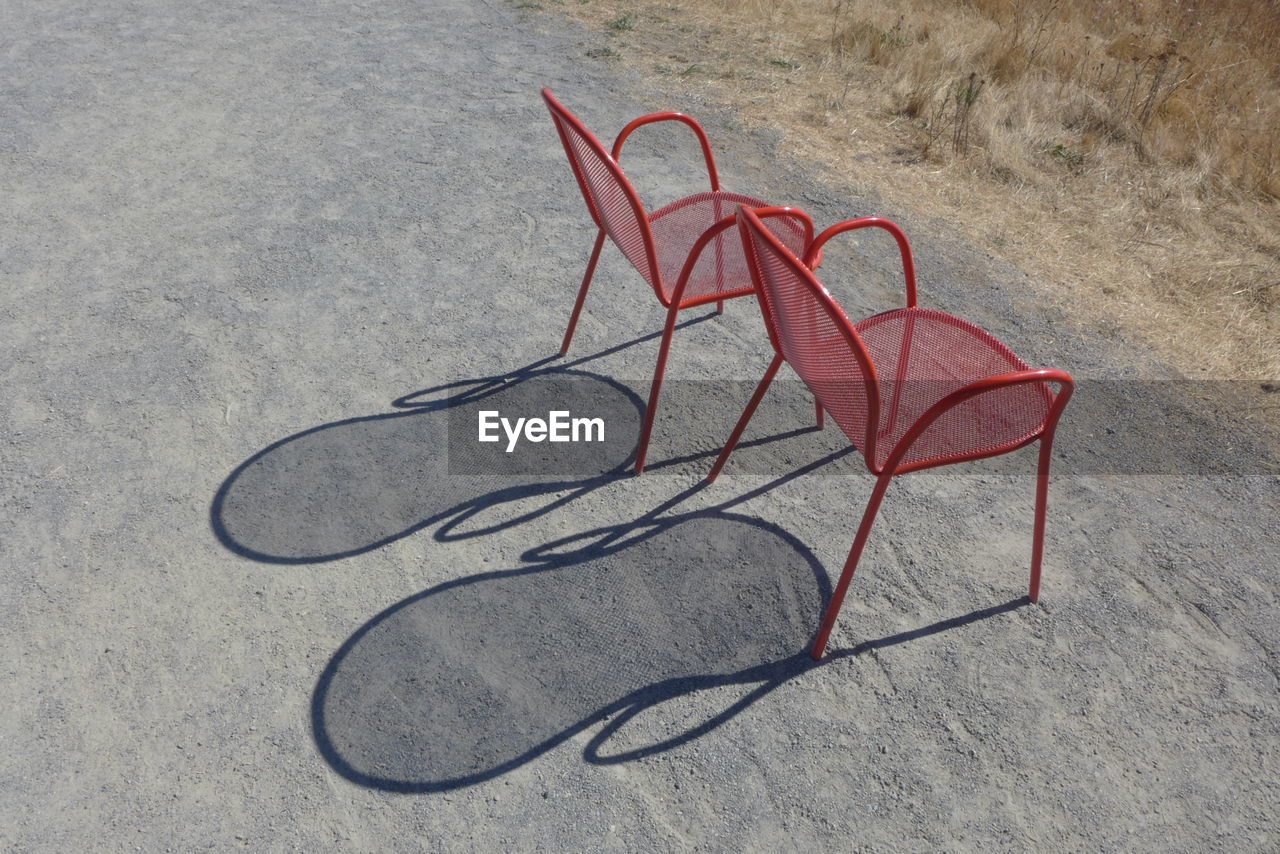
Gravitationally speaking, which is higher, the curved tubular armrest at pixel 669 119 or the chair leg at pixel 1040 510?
the curved tubular armrest at pixel 669 119

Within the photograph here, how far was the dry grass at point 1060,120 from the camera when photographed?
16.4 ft

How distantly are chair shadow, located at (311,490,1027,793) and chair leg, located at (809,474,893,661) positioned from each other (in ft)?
0.16

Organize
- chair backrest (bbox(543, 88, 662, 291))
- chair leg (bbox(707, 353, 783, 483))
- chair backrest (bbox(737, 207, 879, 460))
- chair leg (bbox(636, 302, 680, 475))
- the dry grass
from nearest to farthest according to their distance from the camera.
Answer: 1. chair backrest (bbox(737, 207, 879, 460))
2. chair backrest (bbox(543, 88, 662, 291))
3. chair leg (bbox(636, 302, 680, 475))
4. chair leg (bbox(707, 353, 783, 483))
5. the dry grass

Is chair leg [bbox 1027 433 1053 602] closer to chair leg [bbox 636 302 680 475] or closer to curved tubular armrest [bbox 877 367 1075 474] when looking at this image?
curved tubular armrest [bbox 877 367 1075 474]

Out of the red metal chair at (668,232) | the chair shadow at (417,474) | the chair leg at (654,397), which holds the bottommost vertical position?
the chair shadow at (417,474)

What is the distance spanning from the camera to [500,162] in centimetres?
573

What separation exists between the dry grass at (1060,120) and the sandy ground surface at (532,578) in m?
0.50

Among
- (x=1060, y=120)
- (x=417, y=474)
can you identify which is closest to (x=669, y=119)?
(x=417, y=474)

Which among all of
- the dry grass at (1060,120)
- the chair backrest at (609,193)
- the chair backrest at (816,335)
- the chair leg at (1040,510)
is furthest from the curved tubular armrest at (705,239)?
the dry grass at (1060,120)

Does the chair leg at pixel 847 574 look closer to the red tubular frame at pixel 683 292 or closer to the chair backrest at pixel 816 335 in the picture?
the chair backrest at pixel 816 335

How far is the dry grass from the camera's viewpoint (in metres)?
4.98

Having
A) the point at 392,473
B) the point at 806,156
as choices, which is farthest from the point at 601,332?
the point at 806,156

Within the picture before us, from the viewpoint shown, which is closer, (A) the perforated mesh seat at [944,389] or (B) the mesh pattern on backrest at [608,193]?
(A) the perforated mesh seat at [944,389]

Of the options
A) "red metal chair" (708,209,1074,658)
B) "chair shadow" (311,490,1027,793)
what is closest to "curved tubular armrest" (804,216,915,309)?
"red metal chair" (708,209,1074,658)
